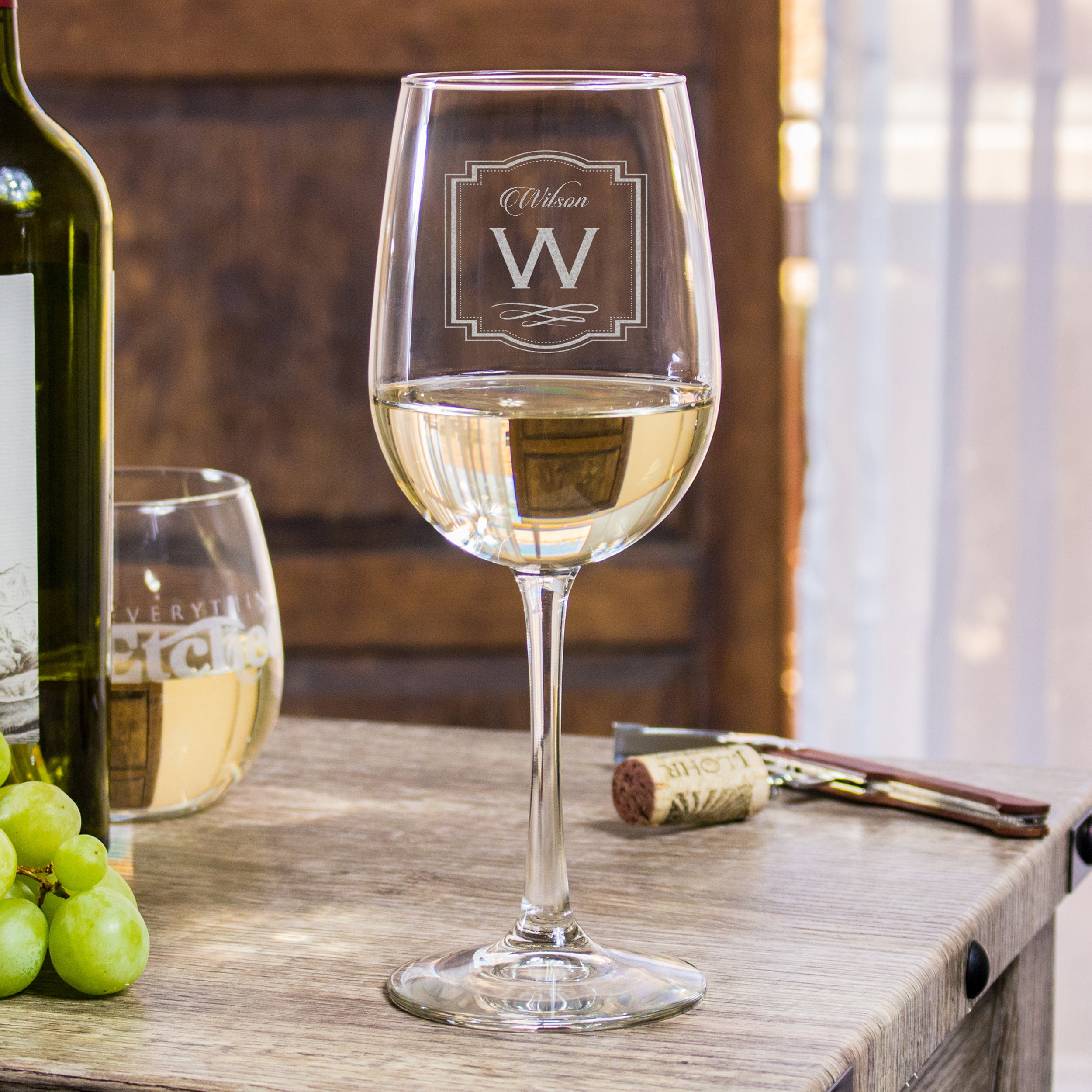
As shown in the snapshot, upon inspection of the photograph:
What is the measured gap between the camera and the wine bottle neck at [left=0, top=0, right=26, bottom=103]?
2.25 feet

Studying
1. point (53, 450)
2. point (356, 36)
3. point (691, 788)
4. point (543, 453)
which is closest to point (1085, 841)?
point (691, 788)

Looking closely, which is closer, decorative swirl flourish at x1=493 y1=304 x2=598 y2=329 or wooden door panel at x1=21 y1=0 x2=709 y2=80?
decorative swirl flourish at x1=493 y1=304 x2=598 y2=329

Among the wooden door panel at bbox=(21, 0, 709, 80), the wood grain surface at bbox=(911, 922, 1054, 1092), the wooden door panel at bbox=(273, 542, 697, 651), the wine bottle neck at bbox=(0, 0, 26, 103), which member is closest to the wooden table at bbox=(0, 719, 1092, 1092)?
the wood grain surface at bbox=(911, 922, 1054, 1092)

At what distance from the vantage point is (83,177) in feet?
2.32

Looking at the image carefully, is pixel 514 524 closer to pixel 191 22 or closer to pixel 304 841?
pixel 304 841

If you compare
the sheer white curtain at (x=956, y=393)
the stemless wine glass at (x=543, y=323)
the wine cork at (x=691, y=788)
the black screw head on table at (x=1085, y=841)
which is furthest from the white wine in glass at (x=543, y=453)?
the sheer white curtain at (x=956, y=393)

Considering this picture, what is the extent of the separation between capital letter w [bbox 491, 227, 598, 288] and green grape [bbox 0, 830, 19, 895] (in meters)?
0.27

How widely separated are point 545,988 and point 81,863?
0.17m

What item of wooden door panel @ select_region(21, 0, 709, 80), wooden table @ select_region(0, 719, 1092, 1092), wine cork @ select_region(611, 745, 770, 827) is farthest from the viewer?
wooden door panel @ select_region(21, 0, 709, 80)

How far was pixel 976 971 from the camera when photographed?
26.0 inches

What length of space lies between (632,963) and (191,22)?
1628mm

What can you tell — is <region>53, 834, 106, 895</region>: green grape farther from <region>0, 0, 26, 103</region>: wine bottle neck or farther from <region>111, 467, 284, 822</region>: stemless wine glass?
<region>0, 0, 26, 103</region>: wine bottle neck

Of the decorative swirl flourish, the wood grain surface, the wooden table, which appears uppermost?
the decorative swirl flourish

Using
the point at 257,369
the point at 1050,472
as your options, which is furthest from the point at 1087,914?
the point at 257,369
